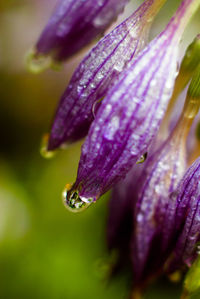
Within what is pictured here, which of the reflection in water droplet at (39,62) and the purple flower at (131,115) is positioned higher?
the reflection in water droplet at (39,62)

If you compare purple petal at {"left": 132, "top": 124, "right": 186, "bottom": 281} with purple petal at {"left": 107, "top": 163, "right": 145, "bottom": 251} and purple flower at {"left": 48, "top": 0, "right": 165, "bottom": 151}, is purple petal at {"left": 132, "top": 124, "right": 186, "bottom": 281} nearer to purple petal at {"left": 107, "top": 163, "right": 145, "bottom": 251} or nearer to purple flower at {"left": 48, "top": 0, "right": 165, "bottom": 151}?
purple petal at {"left": 107, "top": 163, "right": 145, "bottom": 251}

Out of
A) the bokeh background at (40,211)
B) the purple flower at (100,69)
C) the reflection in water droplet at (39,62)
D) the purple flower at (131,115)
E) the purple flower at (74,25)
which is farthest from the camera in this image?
the bokeh background at (40,211)

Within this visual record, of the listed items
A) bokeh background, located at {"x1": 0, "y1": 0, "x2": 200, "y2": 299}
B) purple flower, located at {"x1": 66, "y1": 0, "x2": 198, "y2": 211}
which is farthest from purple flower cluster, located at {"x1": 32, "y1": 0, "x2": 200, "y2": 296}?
bokeh background, located at {"x1": 0, "y1": 0, "x2": 200, "y2": 299}

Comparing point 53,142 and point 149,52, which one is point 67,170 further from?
point 149,52

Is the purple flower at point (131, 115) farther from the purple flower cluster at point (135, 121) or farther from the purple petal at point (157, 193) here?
the purple petal at point (157, 193)

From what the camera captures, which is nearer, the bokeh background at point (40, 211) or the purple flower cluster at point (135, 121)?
the purple flower cluster at point (135, 121)

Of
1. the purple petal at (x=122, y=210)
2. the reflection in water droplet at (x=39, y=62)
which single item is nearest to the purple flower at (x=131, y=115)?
the purple petal at (x=122, y=210)
